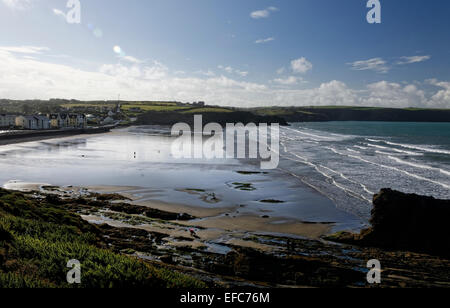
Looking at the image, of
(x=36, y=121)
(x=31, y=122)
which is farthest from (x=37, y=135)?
(x=36, y=121)

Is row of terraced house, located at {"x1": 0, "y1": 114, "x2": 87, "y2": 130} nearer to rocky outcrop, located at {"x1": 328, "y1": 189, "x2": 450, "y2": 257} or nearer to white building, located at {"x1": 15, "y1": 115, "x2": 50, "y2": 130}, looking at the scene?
white building, located at {"x1": 15, "y1": 115, "x2": 50, "y2": 130}

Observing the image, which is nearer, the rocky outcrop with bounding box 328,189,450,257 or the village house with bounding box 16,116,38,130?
the rocky outcrop with bounding box 328,189,450,257

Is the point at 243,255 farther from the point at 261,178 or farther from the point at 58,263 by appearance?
the point at 261,178

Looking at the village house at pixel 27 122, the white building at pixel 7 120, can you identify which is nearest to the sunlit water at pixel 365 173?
the village house at pixel 27 122

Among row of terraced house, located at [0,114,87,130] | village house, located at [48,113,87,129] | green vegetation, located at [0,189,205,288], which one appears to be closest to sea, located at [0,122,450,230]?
green vegetation, located at [0,189,205,288]

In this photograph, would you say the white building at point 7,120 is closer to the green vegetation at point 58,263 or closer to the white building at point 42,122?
the white building at point 42,122
